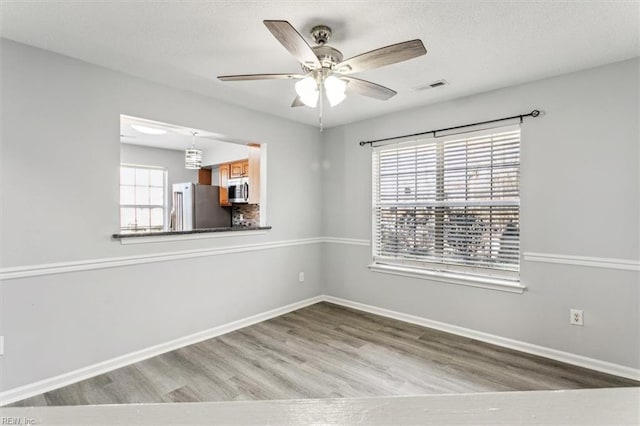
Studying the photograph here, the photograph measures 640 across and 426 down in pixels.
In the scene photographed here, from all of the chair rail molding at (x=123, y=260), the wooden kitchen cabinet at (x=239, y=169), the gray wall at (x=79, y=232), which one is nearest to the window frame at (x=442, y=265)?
the chair rail molding at (x=123, y=260)

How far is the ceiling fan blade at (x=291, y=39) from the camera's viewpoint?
1.53 meters

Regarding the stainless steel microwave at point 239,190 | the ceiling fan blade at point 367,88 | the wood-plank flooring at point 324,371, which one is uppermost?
the ceiling fan blade at point 367,88

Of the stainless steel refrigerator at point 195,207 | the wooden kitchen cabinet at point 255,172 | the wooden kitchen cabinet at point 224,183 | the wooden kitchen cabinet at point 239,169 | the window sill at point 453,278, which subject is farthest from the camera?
the wooden kitchen cabinet at point 224,183

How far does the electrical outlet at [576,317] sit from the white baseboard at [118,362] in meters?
2.96

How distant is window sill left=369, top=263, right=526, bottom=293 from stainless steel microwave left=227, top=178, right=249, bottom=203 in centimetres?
242

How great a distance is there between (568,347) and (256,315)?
3040mm

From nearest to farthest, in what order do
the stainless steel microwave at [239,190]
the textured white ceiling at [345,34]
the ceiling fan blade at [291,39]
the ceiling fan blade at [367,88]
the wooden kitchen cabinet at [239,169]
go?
the ceiling fan blade at [291,39], the textured white ceiling at [345,34], the ceiling fan blade at [367,88], the stainless steel microwave at [239,190], the wooden kitchen cabinet at [239,169]

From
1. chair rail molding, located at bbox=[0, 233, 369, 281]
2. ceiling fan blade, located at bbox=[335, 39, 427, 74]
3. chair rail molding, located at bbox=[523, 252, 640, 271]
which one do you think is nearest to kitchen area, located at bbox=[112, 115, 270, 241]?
chair rail molding, located at bbox=[0, 233, 369, 281]

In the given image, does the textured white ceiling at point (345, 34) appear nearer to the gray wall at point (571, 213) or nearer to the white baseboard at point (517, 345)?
the gray wall at point (571, 213)

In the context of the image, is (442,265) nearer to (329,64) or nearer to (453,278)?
(453,278)

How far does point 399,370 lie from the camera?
265cm

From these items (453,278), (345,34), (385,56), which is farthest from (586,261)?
(345,34)

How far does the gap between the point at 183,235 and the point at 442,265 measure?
2.73 metres

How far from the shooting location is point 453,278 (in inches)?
135
